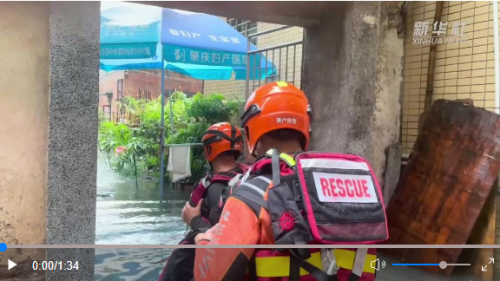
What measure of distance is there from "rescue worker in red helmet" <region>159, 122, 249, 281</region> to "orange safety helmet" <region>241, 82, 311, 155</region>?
38cm

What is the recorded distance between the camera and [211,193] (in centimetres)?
207

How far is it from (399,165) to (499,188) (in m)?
0.74

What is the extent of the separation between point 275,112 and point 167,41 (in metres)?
3.44

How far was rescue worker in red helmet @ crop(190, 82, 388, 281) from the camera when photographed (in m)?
1.07

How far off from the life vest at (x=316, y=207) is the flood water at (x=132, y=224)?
1.57 m

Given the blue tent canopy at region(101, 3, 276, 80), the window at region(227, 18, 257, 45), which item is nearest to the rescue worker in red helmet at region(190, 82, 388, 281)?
the blue tent canopy at region(101, 3, 276, 80)

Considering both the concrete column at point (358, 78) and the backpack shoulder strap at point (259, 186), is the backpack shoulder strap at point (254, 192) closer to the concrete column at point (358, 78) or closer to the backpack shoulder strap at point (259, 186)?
the backpack shoulder strap at point (259, 186)

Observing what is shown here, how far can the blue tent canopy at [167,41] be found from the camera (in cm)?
444

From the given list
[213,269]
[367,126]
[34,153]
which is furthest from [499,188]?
[34,153]

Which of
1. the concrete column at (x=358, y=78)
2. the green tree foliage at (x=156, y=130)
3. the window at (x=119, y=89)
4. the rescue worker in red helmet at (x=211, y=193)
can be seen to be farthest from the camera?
the green tree foliage at (x=156, y=130)

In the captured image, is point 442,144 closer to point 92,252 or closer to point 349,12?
point 349,12

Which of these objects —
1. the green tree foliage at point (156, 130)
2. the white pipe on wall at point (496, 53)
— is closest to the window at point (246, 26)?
the green tree foliage at point (156, 130)

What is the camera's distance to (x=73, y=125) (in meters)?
2.34
